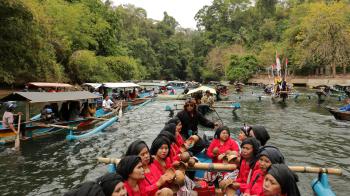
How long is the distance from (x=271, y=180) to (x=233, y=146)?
343 cm

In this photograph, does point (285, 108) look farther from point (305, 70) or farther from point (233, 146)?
point (305, 70)

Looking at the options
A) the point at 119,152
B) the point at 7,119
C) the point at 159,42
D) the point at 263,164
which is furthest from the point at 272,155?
the point at 159,42

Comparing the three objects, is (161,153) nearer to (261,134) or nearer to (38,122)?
(261,134)

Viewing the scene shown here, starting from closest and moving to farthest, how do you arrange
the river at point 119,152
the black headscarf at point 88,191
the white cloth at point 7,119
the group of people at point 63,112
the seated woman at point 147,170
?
the black headscarf at point 88,191 < the seated woman at point 147,170 < the river at point 119,152 < the white cloth at point 7,119 < the group of people at point 63,112

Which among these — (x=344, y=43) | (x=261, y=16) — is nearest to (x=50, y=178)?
(x=344, y=43)

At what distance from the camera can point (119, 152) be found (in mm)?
11539

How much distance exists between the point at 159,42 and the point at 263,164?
78.9m

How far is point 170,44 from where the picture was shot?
3041 inches

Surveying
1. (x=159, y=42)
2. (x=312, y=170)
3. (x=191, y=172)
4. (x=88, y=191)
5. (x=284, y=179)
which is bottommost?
(x=191, y=172)

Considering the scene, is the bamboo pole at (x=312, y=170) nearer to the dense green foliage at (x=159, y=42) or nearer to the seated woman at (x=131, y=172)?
the seated woman at (x=131, y=172)

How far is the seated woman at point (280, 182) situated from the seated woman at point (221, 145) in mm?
3113

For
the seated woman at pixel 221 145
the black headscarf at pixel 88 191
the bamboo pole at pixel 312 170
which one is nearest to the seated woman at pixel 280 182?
the black headscarf at pixel 88 191

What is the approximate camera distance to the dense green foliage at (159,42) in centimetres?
2330

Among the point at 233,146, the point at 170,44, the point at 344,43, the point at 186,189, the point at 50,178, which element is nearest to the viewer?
the point at 186,189
